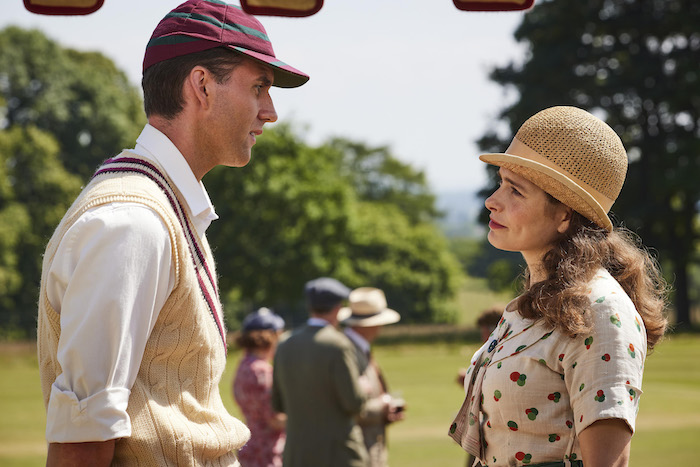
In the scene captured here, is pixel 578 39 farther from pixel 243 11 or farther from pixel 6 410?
pixel 243 11

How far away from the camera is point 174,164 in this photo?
241cm

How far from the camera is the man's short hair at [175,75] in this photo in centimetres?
242

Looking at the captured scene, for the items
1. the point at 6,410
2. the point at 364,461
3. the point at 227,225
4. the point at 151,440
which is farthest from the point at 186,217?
the point at 227,225

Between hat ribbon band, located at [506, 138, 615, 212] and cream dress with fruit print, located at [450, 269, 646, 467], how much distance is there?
10.4 inches

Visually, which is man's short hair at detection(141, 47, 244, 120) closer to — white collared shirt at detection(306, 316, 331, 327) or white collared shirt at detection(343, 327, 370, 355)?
white collared shirt at detection(306, 316, 331, 327)

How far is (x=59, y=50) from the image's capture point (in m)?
51.6

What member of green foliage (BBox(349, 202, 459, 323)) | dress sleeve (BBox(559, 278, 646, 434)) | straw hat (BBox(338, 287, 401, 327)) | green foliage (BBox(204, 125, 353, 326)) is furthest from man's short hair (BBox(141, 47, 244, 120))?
green foliage (BBox(349, 202, 459, 323))

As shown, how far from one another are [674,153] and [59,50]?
1402 inches

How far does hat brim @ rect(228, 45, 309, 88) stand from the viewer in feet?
8.01

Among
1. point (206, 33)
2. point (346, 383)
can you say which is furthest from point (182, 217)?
point (346, 383)

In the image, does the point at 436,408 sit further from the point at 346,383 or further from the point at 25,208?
the point at 25,208

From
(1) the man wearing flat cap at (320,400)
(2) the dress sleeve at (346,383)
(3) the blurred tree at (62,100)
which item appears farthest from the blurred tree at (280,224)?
(2) the dress sleeve at (346,383)

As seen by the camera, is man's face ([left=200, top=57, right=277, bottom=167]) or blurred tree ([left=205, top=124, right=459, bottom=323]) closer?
man's face ([left=200, top=57, right=277, bottom=167])

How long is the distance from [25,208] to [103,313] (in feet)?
156
